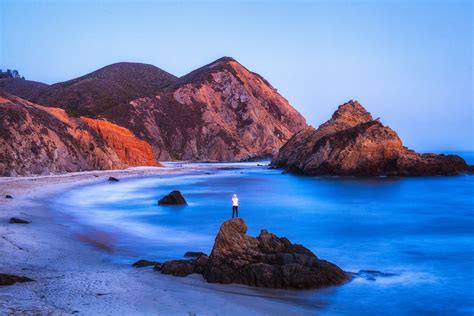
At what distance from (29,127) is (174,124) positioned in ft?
178

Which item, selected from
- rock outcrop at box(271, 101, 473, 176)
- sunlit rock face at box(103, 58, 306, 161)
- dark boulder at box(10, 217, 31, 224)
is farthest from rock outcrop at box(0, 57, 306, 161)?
dark boulder at box(10, 217, 31, 224)

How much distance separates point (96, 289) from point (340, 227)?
Result: 15.2m

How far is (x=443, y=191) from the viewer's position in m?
38.7

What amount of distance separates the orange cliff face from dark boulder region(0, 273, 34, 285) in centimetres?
4399

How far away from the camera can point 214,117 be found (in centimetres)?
9938

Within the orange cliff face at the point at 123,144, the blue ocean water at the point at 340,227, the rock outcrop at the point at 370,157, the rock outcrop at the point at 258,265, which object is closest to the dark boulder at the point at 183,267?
the rock outcrop at the point at 258,265

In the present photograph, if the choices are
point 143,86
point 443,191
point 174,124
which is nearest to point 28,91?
point 143,86

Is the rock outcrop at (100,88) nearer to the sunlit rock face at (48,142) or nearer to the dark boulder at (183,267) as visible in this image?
the sunlit rock face at (48,142)

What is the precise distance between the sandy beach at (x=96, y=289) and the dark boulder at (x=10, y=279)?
0.19m

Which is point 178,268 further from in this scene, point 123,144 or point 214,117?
point 214,117

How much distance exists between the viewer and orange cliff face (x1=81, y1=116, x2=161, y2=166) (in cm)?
5319

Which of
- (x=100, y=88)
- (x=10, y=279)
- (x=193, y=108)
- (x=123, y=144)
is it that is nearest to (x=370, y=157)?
(x=123, y=144)

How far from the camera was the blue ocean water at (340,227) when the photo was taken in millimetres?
10570

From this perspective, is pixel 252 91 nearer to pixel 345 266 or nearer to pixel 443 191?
pixel 443 191
